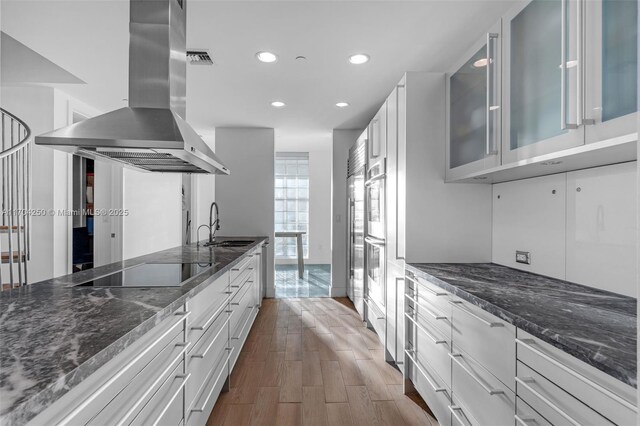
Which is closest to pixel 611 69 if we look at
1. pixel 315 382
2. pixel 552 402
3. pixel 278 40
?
pixel 552 402

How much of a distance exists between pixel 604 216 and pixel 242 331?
2.55 meters

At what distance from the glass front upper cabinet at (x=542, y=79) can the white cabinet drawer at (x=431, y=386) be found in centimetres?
120

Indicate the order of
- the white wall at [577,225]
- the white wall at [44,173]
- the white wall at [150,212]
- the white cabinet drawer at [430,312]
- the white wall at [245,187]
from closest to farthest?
the white wall at [577,225] < the white cabinet drawer at [430,312] < the white wall at [44,173] < the white wall at [150,212] < the white wall at [245,187]

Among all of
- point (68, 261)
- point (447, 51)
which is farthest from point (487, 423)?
point (68, 261)

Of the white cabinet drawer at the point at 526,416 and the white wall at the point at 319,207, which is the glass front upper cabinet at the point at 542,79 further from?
the white wall at the point at 319,207

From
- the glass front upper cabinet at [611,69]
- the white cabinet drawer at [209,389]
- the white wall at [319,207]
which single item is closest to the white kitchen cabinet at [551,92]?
the glass front upper cabinet at [611,69]

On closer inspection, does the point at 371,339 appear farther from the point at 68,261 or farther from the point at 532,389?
the point at 68,261

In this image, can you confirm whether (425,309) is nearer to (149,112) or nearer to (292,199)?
(149,112)

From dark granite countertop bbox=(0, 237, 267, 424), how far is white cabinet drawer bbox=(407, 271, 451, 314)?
1189 mm

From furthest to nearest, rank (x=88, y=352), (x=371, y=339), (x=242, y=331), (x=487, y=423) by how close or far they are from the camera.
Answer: (x=371, y=339) < (x=242, y=331) < (x=487, y=423) < (x=88, y=352)

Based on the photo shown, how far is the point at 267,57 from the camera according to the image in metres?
2.68

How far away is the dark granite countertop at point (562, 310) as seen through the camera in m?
0.80

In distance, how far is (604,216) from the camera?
1.45 meters

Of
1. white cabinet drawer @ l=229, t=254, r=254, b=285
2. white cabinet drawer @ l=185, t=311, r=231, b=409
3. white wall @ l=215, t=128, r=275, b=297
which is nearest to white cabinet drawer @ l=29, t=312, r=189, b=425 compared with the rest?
white cabinet drawer @ l=185, t=311, r=231, b=409
